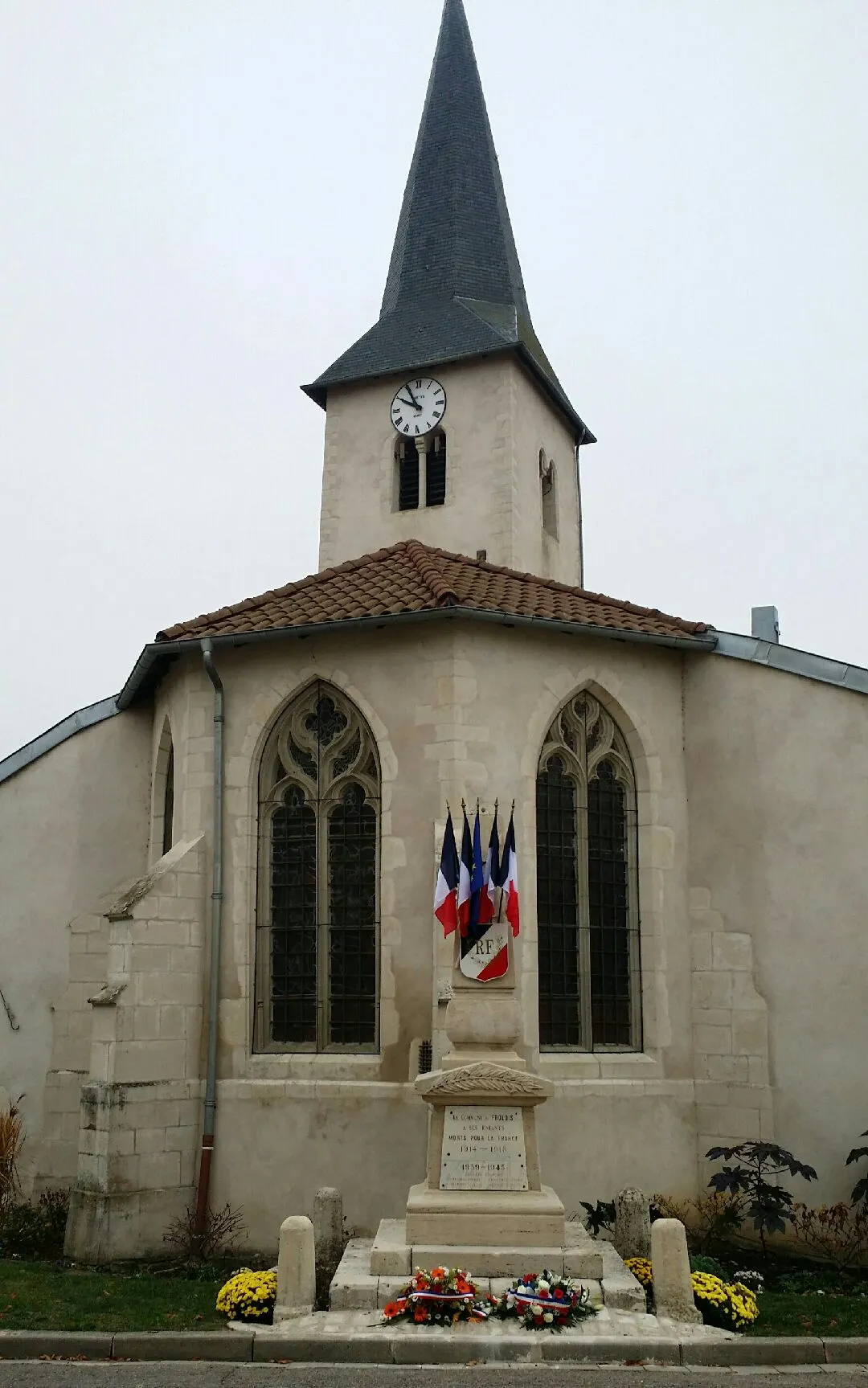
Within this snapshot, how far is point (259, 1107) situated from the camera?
37.6 feet

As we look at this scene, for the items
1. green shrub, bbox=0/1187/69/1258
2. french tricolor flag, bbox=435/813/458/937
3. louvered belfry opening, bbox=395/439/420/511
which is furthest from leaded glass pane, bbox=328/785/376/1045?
louvered belfry opening, bbox=395/439/420/511

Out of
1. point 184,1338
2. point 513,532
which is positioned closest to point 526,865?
point 184,1338

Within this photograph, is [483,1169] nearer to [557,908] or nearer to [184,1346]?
[184,1346]

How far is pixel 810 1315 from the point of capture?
8.70 metres

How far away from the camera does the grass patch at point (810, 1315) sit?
820cm

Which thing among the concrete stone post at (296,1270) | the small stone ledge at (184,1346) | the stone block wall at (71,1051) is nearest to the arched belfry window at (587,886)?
the concrete stone post at (296,1270)

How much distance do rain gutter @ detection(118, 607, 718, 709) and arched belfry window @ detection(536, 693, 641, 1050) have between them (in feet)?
2.71

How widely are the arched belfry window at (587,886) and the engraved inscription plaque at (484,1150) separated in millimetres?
3041

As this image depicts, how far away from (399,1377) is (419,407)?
1544 cm

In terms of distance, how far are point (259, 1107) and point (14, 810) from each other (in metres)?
5.22

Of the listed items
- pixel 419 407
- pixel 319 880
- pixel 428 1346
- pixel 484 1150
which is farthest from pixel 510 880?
pixel 419 407

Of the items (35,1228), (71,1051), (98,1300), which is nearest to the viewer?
(98,1300)

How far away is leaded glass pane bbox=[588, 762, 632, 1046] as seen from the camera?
12094 mm

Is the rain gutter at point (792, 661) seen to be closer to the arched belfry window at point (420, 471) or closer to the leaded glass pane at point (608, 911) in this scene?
the leaded glass pane at point (608, 911)
